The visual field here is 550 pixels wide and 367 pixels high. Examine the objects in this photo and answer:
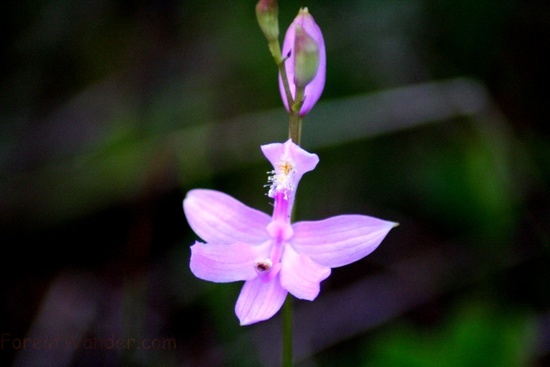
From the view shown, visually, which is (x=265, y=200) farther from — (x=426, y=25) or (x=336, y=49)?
(x=426, y=25)

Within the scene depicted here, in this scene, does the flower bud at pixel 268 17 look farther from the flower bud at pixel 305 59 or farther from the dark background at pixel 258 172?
the dark background at pixel 258 172

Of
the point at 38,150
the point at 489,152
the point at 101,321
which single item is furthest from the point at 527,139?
the point at 38,150

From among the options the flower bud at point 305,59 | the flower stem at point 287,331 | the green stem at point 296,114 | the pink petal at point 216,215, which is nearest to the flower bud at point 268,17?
the flower bud at point 305,59

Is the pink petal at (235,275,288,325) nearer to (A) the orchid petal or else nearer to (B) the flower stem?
(B) the flower stem

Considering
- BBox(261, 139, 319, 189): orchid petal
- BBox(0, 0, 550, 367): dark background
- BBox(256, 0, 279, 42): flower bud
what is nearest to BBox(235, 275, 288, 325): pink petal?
BBox(261, 139, 319, 189): orchid petal

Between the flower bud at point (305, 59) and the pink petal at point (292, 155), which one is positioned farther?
the pink petal at point (292, 155)

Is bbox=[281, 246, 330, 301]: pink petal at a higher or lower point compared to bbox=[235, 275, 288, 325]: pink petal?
higher
